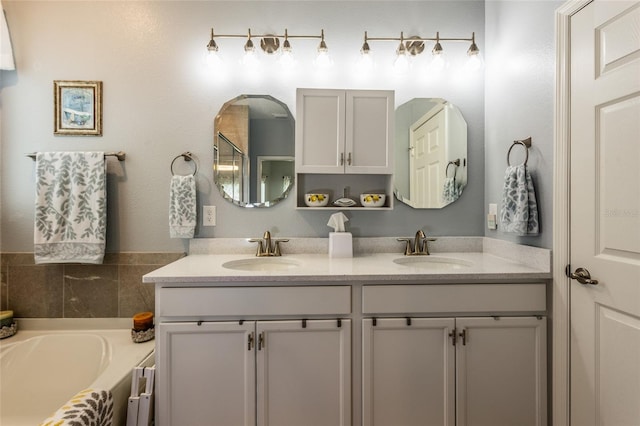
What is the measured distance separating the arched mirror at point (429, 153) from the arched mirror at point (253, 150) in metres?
0.72

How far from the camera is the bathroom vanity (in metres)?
1.26

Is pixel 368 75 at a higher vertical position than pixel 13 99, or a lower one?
higher

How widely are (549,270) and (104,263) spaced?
242 centimetres

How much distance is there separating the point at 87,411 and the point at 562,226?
6.74ft

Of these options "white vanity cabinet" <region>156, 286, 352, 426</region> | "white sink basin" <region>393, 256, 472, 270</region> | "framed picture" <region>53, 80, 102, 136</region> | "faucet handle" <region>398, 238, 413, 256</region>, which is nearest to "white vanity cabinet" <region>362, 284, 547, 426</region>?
"white vanity cabinet" <region>156, 286, 352, 426</region>

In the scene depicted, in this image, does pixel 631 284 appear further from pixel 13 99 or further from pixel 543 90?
pixel 13 99

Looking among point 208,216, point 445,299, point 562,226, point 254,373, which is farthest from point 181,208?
point 562,226

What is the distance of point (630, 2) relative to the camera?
101 cm

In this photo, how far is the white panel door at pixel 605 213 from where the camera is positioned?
3.34ft

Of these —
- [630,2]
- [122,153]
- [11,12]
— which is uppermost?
[11,12]

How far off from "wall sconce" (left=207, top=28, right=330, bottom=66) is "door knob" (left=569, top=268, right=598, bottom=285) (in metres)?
1.67

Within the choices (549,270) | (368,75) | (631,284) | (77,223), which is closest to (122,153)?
(77,223)

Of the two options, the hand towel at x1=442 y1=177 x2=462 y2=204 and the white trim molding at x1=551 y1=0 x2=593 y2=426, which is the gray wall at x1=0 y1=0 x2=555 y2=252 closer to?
the hand towel at x1=442 y1=177 x2=462 y2=204

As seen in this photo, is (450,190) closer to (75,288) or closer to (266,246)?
(266,246)
